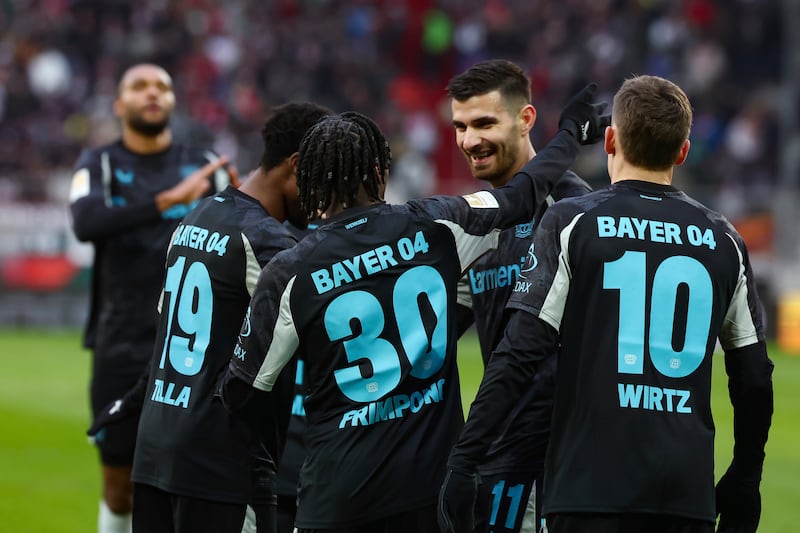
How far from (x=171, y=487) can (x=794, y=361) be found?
13695 millimetres

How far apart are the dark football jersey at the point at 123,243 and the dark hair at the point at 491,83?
7.28ft

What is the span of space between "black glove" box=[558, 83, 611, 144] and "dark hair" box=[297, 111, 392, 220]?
908 mm

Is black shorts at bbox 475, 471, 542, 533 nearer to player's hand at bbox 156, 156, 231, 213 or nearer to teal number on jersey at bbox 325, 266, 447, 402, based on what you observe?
teal number on jersey at bbox 325, 266, 447, 402

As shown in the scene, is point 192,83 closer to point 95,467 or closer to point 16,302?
point 16,302

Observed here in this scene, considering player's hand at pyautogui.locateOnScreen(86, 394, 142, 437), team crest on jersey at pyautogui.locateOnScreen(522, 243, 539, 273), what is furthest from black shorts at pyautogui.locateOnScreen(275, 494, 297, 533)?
team crest on jersey at pyautogui.locateOnScreen(522, 243, 539, 273)

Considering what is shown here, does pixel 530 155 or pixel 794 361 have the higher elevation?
pixel 530 155

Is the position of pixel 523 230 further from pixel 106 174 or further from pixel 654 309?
pixel 106 174

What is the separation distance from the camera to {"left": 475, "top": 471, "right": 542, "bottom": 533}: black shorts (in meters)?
4.80

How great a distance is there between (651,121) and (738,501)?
1244mm

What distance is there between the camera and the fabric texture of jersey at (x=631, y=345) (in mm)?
3742

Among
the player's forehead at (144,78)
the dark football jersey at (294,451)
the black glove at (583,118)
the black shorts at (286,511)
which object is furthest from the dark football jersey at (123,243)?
the black glove at (583,118)

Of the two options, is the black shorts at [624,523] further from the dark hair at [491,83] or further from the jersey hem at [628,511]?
the dark hair at [491,83]

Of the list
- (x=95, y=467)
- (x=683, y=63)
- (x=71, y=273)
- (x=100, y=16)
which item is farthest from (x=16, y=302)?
(x=683, y=63)

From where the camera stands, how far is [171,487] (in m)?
4.53
